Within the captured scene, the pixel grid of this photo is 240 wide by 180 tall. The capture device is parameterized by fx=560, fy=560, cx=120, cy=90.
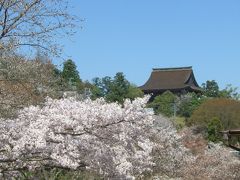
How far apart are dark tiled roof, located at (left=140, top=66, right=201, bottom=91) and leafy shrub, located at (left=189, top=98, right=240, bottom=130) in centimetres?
2344

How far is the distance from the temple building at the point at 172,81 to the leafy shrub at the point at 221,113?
73.0 feet

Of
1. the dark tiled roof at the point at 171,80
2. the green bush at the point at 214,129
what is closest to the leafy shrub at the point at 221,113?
the green bush at the point at 214,129

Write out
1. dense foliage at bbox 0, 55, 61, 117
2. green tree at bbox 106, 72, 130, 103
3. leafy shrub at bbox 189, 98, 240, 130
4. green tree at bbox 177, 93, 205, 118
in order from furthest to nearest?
green tree at bbox 177, 93, 205, 118 < green tree at bbox 106, 72, 130, 103 < leafy shrub at bbox 189, 98, 240, 130 < dense foliage at bbox 0, 55, 61, 117

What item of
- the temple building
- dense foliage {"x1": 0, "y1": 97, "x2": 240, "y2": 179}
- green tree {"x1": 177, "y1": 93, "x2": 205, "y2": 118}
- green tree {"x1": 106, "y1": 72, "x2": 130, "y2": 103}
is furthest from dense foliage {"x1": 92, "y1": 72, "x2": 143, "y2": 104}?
dense foliage {"x1": 0, "y1": 97, "x2": 240, "y2": 179}

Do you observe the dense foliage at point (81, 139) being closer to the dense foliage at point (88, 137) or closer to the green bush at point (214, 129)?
the dense foliage at point (88, 137)

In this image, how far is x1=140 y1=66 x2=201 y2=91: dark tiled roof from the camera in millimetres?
69625

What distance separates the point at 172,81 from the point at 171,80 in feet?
1.53

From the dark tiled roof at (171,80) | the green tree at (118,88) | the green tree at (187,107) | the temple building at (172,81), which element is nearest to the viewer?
the green tree at (118,88)

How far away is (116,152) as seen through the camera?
5.56 m

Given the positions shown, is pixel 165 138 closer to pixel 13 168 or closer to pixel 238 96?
pixel 13 168

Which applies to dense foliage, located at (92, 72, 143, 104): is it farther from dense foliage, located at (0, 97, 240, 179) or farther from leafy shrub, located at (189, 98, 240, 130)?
dense foliage, located at (0, 97, 240, 179)

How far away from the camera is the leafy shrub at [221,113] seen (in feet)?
136

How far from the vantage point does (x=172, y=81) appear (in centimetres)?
7206

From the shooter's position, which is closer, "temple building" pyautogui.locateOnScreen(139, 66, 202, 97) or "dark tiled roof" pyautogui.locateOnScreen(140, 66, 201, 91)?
"temple building" pyautogui.locateOnScreen(139, 66, 202, 97)
